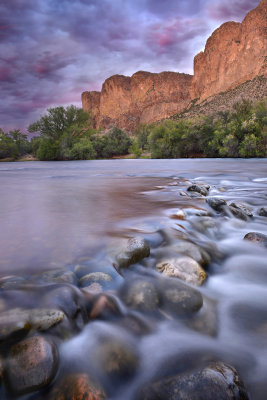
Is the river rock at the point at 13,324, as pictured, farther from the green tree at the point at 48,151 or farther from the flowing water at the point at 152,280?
the green tree at the point at 48,151

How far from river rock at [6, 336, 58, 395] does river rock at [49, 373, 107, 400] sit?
47 mm

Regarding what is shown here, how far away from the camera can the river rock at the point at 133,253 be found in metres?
1.74

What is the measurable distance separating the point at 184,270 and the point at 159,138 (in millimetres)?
37223

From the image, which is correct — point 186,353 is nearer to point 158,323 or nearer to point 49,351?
point 158,323

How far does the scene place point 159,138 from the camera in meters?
37.4

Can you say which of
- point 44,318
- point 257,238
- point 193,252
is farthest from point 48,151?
point 44,318

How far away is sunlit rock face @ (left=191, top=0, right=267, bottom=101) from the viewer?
3533 inches

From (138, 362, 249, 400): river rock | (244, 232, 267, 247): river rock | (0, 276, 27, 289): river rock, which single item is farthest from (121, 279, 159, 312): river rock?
(244, 232, 267, 247): river rock

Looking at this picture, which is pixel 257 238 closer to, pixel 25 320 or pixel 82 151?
pixel 25 320

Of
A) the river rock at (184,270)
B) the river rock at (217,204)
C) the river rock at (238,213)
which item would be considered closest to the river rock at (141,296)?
the river rock at (184,270)

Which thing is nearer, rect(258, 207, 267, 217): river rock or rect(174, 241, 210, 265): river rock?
rect(174, 241, 210, 265): river rock

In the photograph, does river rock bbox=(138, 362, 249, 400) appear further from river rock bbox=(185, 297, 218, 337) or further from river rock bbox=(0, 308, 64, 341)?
river rock bbox=(0, 308, 64, 341)

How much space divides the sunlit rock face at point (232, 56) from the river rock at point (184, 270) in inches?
3533

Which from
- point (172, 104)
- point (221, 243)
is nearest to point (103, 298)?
point (221, 243)
